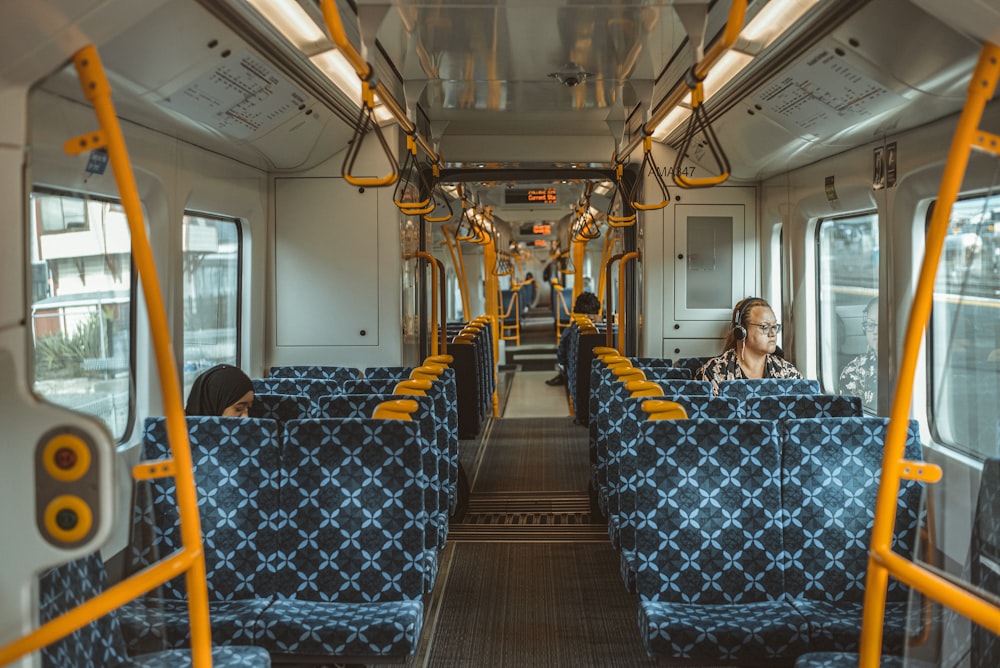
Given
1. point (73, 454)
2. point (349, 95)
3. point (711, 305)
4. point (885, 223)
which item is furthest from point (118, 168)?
point (711, 305)

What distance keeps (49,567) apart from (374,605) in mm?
1227

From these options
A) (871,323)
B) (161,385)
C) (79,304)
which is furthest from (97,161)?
(871,323)

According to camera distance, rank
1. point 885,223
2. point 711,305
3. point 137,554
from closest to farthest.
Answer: point 137,554, point 885,223, point 711,305

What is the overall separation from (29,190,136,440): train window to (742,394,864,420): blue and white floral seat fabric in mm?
2704

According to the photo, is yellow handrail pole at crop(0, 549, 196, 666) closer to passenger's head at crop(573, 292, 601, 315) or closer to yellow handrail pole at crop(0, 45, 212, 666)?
yellow handrail pole at crop(0, 45, 212, 666)

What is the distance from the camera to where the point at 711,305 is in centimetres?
694

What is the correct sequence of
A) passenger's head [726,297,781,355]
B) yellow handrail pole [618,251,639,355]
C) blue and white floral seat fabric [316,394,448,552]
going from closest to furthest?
blue and white floral seat fabric [316,394,448,552], passenger's head [726,297,781,355], yellow handrail pole [618,251,639,355]

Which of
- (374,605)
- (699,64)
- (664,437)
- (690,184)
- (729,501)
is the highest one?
(699,64)

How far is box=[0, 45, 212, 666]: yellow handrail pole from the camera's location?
5.92 ft

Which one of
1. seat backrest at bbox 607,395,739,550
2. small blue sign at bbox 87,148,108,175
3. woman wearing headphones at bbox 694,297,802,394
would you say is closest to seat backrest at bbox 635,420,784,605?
seat backrest at bbox 607,395,739,550

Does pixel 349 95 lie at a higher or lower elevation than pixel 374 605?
higher

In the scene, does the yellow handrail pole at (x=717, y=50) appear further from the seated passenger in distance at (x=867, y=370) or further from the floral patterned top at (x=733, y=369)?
the seated passenger in distance at (x=867, y=370)

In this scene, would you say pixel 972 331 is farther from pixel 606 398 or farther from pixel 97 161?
pixel 606 398

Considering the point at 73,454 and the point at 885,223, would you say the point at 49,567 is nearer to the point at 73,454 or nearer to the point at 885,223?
the point at 73,454
